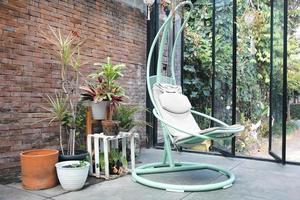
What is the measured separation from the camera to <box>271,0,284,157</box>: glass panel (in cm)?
434

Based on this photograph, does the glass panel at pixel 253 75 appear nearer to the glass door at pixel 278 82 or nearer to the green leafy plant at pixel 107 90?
the glass door at pixel 278 82

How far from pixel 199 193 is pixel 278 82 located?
2.29m

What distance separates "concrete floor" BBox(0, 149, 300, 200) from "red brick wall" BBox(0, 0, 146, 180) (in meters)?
0.59

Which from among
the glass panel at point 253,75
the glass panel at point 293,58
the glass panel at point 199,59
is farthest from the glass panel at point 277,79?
the glass panel at point 199,59

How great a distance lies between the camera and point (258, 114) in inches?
196

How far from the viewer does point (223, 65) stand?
4.95 m

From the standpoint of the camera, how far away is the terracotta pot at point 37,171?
299cm

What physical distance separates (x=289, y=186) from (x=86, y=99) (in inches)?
96.6

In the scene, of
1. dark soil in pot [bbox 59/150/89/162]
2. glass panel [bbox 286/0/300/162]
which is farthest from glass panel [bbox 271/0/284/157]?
dark soil in pot [bbox 59/150/89/162]

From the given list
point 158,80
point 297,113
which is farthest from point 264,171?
point 158,80

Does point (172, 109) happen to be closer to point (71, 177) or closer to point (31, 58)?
point (71, 177)

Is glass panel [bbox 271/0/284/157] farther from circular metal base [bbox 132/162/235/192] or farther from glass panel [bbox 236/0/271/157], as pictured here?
circular metal base [bbox 132/162/235/192]

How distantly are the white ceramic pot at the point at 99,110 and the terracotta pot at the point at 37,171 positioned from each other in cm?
76

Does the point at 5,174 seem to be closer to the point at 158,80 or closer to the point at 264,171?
the point at 158,80
